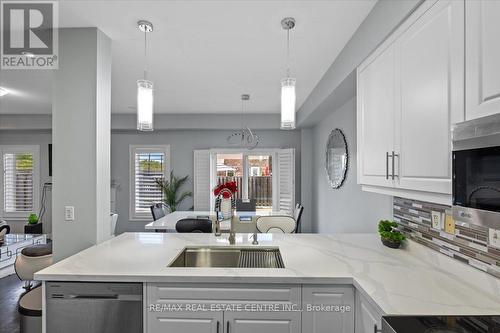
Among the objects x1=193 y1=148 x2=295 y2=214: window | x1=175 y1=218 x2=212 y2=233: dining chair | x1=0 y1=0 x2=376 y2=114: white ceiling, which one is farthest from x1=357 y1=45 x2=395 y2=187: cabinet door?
x1=193 y1=148 x2=295 y2=214: window

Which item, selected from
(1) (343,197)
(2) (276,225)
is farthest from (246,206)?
(1) (343,197)

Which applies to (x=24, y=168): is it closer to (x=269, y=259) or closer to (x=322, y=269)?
(x=269, y=259)

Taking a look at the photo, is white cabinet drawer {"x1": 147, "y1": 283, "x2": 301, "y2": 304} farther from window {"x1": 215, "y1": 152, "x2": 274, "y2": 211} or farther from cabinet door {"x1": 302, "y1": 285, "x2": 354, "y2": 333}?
window {"x1": 215, "y1": 152, "x2": 274, "y2": 211}

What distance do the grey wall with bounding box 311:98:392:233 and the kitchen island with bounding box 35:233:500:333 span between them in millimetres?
877

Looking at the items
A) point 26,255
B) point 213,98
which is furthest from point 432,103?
point 26,255

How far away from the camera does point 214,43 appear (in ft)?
8.14

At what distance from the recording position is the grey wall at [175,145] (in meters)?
6.02

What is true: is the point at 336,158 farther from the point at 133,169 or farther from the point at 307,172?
the point at 133,169

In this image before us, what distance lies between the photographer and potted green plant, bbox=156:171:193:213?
580 centimetres

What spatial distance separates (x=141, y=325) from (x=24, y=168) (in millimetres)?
6284

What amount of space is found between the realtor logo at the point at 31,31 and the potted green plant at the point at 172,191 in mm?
3579

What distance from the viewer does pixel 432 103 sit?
49.1 inches

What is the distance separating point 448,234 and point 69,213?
8.57 feet

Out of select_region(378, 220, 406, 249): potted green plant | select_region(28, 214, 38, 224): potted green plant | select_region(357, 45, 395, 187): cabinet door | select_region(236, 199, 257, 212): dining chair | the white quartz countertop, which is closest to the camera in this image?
A: the white quartz countertop
